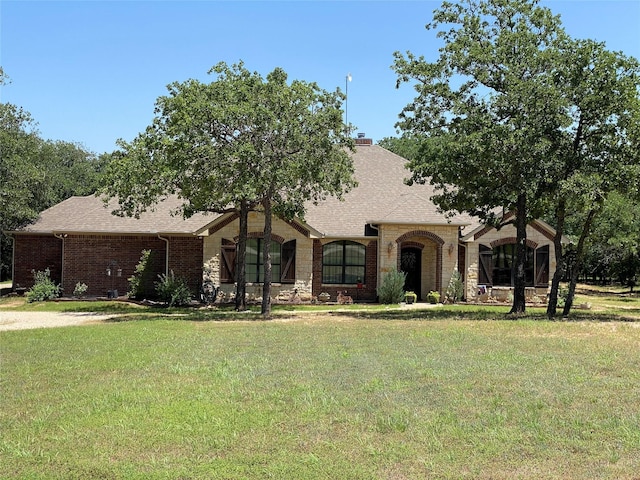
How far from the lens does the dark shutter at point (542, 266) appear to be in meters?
29.0

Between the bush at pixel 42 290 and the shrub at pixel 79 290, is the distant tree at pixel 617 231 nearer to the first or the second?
the shrub at pixel 79 290

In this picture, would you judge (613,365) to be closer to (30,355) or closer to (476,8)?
(30,355)

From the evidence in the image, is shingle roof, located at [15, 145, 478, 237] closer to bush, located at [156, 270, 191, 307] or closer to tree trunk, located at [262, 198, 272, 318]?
bush, located at [156, 270, 191, 307]

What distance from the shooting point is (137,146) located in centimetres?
2195

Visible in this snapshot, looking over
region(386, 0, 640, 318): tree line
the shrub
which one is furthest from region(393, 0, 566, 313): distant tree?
the shrub

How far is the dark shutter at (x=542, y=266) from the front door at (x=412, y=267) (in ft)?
16.4

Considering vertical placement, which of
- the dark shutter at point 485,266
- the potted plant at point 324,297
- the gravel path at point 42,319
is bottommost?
the gravel path at point 42,319

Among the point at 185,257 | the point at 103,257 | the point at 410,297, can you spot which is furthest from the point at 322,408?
the point at 103,257

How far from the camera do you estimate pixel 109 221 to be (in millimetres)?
29734

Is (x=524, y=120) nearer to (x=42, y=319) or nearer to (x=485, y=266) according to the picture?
(x=485, y=266)

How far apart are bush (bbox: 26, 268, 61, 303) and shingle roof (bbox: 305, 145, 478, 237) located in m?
10.9

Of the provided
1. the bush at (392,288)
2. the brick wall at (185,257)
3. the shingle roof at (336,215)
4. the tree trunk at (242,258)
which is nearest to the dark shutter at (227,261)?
the shingle roof at (336,215)

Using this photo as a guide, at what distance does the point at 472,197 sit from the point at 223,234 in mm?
10606

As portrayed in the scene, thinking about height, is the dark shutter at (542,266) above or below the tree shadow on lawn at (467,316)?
above
